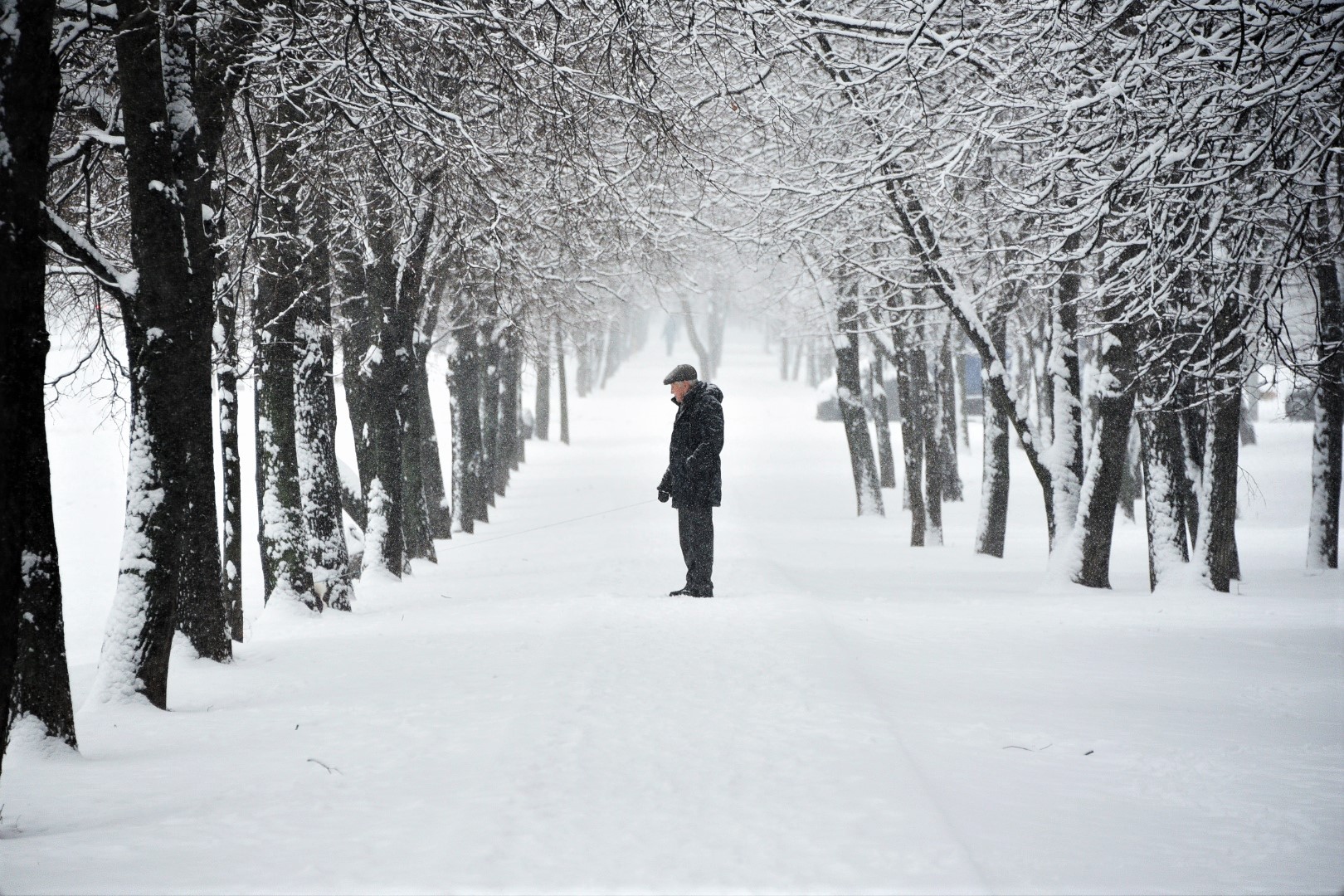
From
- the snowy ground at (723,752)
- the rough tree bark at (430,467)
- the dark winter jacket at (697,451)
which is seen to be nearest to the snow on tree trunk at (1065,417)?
the snowy ground at (723,752)

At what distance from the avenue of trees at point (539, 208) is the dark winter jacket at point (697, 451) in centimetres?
234

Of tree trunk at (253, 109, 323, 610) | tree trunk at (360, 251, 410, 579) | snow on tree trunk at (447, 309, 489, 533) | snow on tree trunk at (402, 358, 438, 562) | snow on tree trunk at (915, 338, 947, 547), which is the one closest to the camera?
tree trunk at (253, 109, 323, 610)

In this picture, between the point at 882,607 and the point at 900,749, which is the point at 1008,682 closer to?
the point at 900,749

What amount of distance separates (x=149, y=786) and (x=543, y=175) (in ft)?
25.6

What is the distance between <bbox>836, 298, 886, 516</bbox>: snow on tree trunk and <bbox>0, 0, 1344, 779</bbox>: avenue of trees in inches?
201

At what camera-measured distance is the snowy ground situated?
3695 millimetres

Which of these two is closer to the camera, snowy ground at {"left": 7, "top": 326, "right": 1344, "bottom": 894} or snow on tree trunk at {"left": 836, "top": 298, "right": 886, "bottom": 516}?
snowy ground at {"left": 7, "top": 326, "right": 1344, "bottom": 894}

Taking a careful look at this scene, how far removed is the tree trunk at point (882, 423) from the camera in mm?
26344

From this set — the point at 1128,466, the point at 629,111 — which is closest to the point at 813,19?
the point at 629,111

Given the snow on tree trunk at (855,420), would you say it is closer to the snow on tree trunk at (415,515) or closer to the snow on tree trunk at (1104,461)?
the snow on tree trunk at (415,515)

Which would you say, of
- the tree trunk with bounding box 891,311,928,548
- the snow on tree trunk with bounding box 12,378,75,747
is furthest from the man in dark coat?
the tree trunk with bounding box 891,311,928,548

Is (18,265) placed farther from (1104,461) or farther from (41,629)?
(1104,461)

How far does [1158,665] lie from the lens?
723 centimetres

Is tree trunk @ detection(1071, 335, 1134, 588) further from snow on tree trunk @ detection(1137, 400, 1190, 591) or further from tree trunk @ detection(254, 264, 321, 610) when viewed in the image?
tree trunk @ detection(254, 264, 321, 610)
